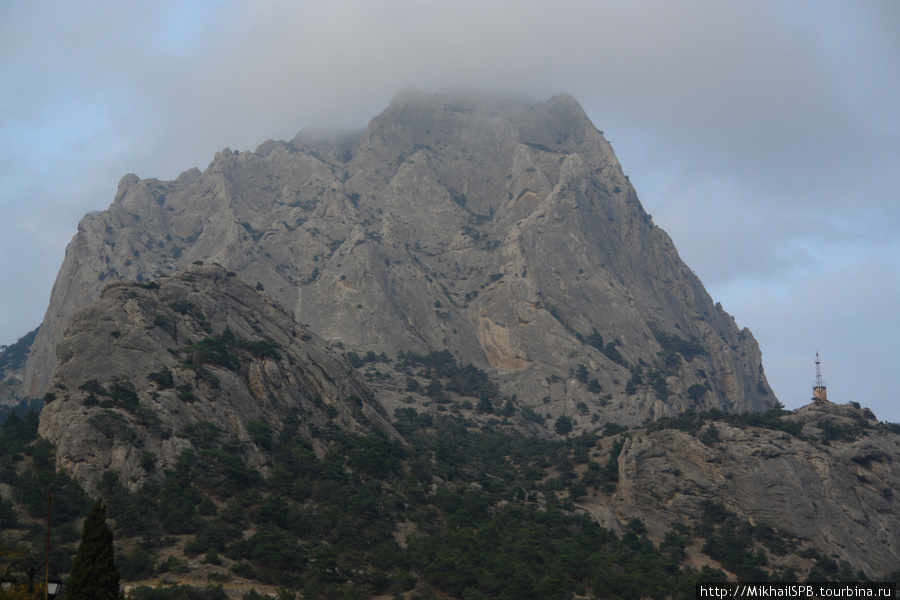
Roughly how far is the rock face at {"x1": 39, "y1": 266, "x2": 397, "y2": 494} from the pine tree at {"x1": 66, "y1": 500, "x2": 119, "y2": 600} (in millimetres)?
36797

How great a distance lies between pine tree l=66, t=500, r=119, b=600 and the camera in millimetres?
33906

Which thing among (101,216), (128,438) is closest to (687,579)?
(128,438)

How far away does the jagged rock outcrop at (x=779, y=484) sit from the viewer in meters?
96.2

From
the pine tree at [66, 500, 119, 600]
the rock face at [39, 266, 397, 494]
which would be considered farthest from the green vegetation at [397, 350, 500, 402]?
the pine tree at [66, 500, 119, 600]

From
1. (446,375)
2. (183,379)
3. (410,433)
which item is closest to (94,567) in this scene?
(183,379)

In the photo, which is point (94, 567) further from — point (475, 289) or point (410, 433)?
point (475, 289)

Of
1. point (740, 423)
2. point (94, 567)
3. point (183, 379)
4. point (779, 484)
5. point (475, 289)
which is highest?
point (475, 289)

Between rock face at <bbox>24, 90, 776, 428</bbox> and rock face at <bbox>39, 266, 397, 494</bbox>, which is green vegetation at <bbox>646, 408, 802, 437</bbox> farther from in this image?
rock face at <bbox>39, 266, 397, 494</bbox>

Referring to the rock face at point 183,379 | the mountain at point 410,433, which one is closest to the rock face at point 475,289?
the mountain at point 410,433

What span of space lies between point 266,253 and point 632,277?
93938 mm

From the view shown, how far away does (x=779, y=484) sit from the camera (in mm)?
99500

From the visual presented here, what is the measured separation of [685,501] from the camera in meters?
99.6

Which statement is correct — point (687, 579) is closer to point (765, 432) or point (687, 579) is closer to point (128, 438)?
point (765, 432)

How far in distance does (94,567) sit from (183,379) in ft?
175
